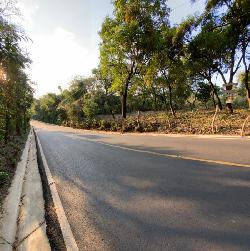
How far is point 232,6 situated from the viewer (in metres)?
24.8

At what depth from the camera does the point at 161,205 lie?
541 cm

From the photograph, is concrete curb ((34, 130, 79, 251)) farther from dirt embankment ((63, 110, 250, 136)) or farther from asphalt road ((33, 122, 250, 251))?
dirt embankment ((63, 110, 250, 136))

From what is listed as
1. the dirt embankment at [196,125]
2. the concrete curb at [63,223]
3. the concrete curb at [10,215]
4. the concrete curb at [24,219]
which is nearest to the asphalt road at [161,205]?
the concrete curb at [63,223]

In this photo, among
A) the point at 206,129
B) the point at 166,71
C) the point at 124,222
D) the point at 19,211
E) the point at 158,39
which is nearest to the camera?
the point at 124,222

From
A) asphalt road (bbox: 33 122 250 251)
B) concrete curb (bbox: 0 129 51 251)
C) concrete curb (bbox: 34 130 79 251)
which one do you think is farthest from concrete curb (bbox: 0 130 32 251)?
asphalt road (bbox: 33 122 250 251)

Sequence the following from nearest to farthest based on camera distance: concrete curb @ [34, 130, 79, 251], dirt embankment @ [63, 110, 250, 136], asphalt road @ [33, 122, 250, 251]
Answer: asphalt road @ [33, 122, 250, 251]
concrete curb @ [34, 130, 79, 251]
dirt embankment @ [63, 110, 250, 136]

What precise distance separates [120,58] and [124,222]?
1097 inches

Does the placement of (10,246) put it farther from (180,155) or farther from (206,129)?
(206,129)

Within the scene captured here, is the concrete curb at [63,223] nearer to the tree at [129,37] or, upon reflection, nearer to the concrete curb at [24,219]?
the concrete curb at [24,219]

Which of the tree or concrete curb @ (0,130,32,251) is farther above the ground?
the tree

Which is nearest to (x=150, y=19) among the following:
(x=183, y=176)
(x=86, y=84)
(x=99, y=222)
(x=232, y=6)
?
(x=232, y=6)

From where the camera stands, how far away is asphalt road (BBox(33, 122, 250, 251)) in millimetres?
4098

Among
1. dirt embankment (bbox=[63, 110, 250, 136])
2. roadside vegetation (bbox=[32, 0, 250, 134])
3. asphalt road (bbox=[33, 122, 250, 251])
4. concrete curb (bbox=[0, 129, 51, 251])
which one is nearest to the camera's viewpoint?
asphalt road (bbox=[33, 122, 250, 251])

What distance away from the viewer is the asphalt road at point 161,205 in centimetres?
410
